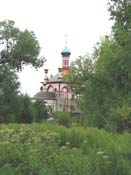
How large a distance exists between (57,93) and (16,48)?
190 feet

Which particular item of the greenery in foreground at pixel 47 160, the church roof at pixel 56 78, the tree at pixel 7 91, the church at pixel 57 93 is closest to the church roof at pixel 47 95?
the church at pixel 57 93

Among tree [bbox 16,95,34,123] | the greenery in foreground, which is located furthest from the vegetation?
tree [bbox 16,95,34,123]

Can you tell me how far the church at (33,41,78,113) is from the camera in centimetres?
11619

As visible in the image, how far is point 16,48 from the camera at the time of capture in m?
63.6

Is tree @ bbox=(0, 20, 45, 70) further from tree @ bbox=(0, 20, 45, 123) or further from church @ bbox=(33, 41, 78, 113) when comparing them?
church @ bbox=(33, 41, 78, 113)

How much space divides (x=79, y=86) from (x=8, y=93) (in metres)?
8.56

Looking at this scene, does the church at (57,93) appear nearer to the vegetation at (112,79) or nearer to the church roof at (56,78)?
the church roof at (56,78)

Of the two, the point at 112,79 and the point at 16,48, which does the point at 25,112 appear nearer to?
the point at 16,48

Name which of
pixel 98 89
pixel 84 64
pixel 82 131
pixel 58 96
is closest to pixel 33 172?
pixel 82 131

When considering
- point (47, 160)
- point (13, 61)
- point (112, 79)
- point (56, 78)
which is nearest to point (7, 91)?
point (13, 61)

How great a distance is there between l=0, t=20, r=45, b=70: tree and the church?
154 ft

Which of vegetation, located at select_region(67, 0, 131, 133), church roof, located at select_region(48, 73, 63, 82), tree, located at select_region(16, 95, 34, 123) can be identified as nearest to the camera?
vegetation, located at select_region(67, 0, 131, 133)

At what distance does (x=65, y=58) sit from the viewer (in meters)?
130

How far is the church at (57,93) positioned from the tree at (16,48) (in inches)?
1853
